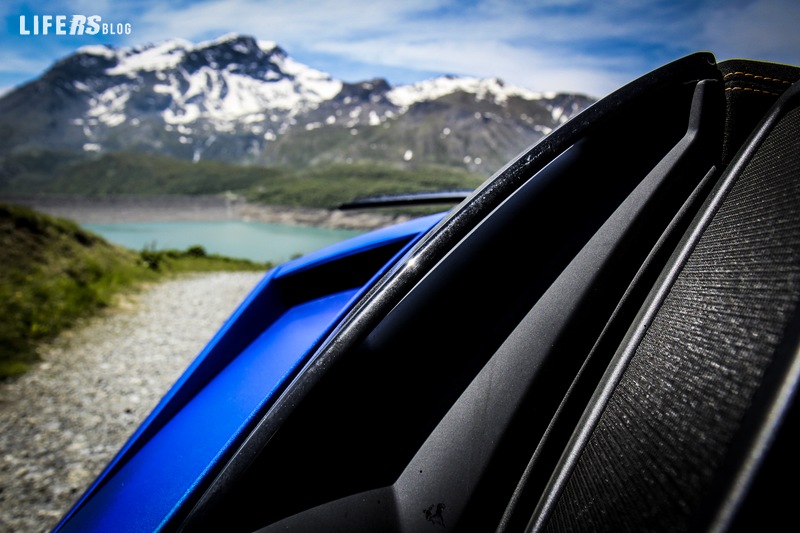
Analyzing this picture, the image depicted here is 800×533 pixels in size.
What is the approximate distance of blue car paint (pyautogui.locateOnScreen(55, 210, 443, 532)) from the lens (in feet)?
3.52

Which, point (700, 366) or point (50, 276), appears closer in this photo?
point (700, 366)

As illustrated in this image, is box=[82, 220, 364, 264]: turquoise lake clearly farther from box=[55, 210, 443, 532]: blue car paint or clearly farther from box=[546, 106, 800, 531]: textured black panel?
box=[546, 106, 800, 531]: textured black panel

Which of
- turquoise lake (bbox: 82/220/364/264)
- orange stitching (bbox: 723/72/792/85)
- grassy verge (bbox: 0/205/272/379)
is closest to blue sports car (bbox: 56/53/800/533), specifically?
orange stitching (bbox: 723/72/792/85)

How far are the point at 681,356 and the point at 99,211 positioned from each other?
85.5 meters

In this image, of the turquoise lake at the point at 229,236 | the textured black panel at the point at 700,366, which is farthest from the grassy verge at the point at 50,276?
the turquoise lake at the point at 229,236

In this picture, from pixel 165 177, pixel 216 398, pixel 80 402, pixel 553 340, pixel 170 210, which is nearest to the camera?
pixel 553 340

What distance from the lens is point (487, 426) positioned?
824 millimetres

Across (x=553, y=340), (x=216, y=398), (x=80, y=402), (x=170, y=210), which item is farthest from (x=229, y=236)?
(x=553, y=340)

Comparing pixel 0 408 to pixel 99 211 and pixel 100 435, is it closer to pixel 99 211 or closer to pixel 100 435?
pixel 100 435

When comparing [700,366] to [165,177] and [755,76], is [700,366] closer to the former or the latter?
[755,76]

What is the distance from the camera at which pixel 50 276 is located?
797 cm

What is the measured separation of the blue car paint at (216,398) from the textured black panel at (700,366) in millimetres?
579

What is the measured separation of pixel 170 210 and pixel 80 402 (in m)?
81.6

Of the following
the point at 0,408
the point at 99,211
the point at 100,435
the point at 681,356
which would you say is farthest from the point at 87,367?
the point at 99,211
